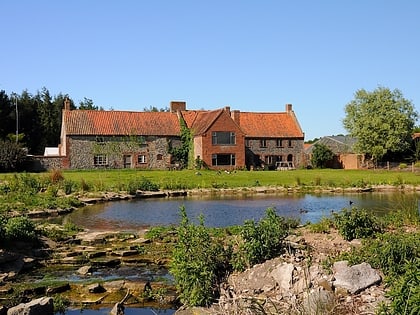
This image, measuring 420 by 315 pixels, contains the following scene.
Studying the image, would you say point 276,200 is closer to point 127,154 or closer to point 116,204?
point 116,204

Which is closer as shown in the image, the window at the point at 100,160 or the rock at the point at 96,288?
the rock at the point at 96,288

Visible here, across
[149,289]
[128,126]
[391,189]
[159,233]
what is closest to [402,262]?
[149,289]

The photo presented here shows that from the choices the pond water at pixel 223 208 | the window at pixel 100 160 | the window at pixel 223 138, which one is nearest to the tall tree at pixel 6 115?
the window at pixel 100 160

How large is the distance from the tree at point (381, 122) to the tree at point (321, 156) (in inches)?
153

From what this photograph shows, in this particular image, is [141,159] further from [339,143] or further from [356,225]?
[356,225]

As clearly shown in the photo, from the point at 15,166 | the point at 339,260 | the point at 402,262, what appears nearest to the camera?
the point at 402,262

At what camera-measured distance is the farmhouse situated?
185 ft

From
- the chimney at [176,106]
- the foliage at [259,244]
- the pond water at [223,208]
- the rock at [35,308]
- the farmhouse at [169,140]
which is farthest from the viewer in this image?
the chimney at [176,106]

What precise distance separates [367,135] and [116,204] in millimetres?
41961

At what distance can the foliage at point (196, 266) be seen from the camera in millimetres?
10477

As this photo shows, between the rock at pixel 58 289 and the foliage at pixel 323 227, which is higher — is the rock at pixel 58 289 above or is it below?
below

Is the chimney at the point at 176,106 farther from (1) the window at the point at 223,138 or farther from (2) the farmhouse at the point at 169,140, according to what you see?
(1) the window at the point at 223,138

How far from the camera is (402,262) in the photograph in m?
9.76

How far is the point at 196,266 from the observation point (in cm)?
1070
